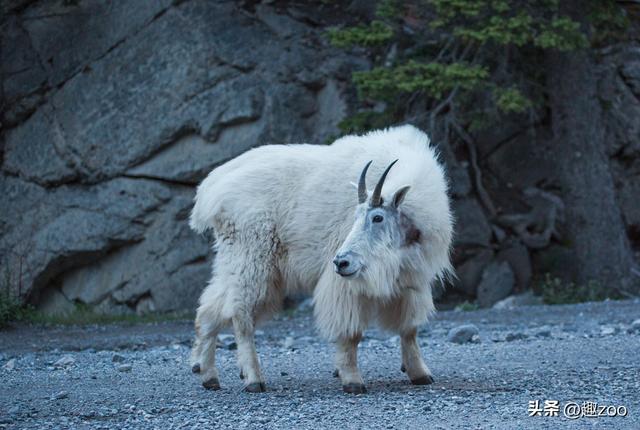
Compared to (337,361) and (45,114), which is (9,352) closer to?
(337,361)

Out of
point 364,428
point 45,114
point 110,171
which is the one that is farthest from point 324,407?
point 45,114

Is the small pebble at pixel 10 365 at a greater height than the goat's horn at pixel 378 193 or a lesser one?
lesser

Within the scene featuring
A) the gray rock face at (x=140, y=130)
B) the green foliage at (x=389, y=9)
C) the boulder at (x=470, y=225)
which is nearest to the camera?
the green foliage at (x=389, y=9)

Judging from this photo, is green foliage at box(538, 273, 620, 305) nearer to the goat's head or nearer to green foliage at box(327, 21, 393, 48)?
green foliage at box(327, 21, 393, 48)

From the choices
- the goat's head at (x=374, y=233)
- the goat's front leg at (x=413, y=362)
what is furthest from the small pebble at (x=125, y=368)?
the goat's head at (x=374, y=233)

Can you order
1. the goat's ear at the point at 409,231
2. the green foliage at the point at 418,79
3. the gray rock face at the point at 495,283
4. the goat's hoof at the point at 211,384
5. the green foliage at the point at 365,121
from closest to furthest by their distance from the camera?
the goat's ear at the point at 409,231 → the goat's hoof at the point at 211,384 → the green foliage at the point at 418,79 → the green foliage at the point at 365,121 → the gray rock face at the point at 495,283

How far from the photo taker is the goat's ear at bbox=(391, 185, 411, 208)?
23.5ft

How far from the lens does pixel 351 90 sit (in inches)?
585

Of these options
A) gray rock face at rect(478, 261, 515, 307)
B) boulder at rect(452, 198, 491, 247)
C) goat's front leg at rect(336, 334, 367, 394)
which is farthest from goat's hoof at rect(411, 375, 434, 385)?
boulder at rect(452, 198, 491, 247)

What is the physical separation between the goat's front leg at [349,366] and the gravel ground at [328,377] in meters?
0.11

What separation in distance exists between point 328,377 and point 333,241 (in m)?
1.28

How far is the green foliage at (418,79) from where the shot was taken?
12852 millimetres

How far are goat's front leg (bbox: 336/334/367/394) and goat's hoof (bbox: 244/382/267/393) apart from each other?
0.58m

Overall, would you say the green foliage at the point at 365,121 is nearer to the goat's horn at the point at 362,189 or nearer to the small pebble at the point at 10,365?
the small pebble at the point at 10,365
